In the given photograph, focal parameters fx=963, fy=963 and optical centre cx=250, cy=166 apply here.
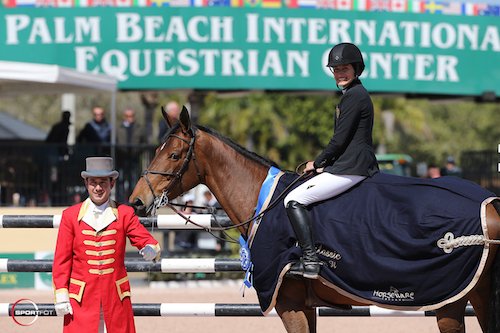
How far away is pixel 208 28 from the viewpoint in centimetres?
1709

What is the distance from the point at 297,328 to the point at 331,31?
37.6 feet

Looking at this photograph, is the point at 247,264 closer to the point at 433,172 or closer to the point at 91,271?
the point at 91,271

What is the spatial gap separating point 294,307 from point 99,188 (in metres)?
1.59

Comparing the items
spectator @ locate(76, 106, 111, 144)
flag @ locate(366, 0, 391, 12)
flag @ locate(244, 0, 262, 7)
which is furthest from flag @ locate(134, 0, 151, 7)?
flag @ locate(366, 0, 391, 12)

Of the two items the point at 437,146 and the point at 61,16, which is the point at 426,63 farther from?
the point at 437,146

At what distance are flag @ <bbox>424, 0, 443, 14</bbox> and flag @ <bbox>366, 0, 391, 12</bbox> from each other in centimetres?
73

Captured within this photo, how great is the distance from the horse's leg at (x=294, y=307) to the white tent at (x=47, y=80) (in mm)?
8655

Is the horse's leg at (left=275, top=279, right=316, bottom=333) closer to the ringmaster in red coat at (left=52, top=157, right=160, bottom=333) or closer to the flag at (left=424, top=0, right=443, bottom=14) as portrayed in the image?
the ringmaster in red coat at (left=52, top=157, right=160, bottom=333)

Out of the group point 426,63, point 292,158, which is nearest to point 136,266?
point 426,63

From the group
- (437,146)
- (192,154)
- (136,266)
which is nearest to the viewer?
(192,154)

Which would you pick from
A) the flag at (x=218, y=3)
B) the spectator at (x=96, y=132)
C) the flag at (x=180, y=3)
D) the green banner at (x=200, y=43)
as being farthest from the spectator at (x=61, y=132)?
the flag at (x=218, y=3)

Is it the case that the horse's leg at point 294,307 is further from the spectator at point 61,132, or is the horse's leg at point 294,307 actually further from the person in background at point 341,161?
the spectator at point 61,132

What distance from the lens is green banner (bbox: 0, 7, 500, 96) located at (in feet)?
56.1

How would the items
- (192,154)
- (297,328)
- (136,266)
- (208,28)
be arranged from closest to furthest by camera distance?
(297,328)
(192,154)
(136,266)
(208,28)
